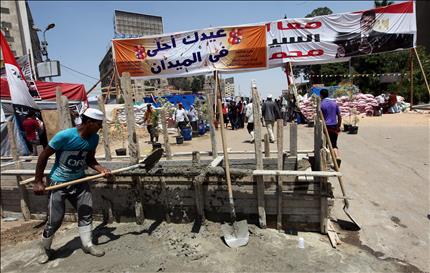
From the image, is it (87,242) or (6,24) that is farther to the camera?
(6,24)

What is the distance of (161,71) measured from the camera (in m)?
11.3

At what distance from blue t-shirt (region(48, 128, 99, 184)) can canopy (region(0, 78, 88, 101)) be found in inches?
305

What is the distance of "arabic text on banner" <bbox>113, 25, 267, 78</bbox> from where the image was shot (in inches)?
397

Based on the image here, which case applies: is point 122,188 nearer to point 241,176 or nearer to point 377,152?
point 241,176

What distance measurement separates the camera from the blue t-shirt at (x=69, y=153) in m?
3.67

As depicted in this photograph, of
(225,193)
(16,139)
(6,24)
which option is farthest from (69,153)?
(6,24)

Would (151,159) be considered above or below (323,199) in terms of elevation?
above

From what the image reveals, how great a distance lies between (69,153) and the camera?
3.77 meters

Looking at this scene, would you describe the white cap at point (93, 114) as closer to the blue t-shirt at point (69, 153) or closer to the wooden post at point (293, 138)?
the blue t-shirt at point (69, 153)

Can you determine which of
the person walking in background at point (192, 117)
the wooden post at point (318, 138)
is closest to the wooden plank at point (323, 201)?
the wooden post at point (318, 138)

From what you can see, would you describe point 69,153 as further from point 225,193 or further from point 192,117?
point 192,117

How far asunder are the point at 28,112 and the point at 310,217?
8.83 meters

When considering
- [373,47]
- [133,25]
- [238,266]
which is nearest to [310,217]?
[238,266]

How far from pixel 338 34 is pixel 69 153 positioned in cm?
1136
